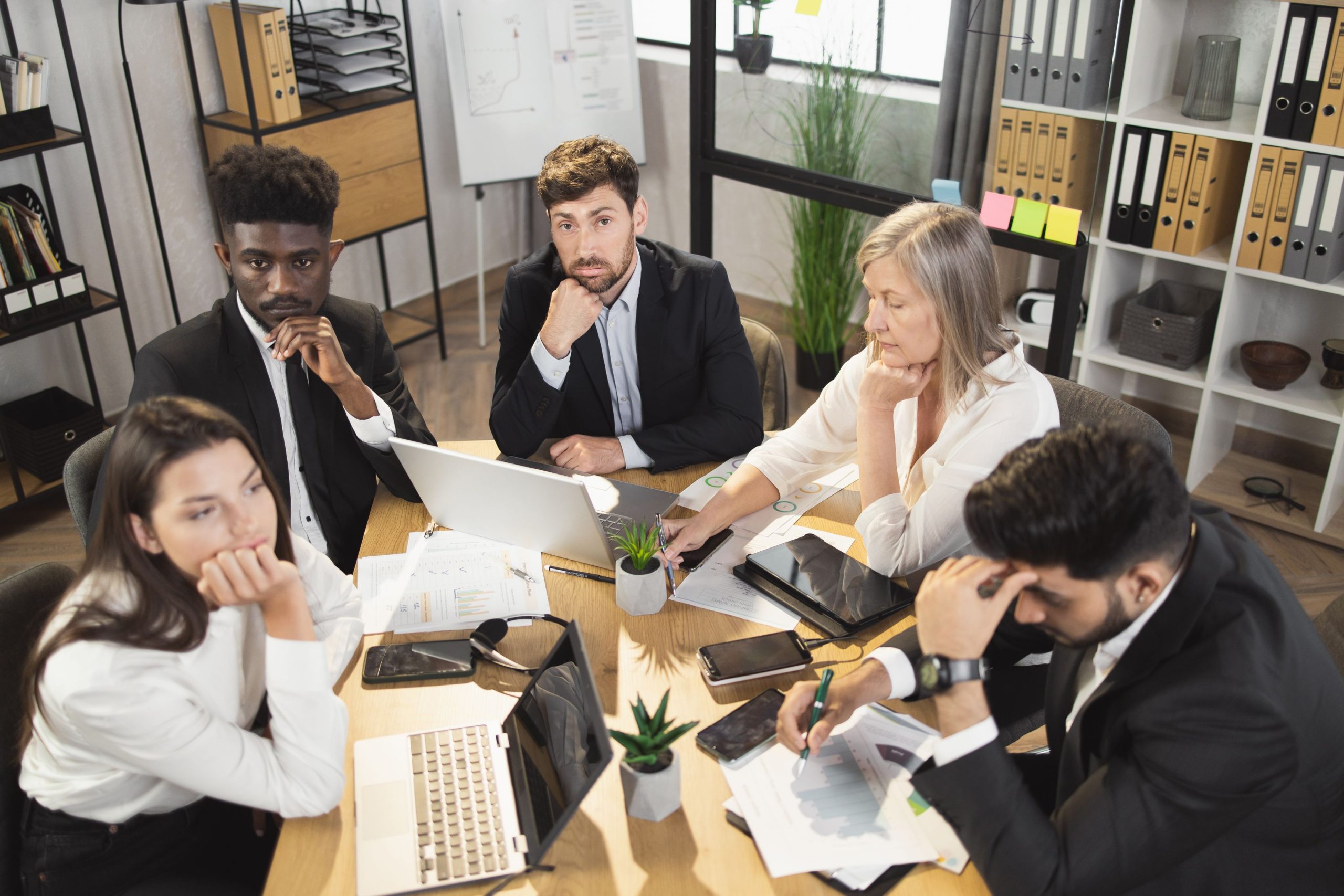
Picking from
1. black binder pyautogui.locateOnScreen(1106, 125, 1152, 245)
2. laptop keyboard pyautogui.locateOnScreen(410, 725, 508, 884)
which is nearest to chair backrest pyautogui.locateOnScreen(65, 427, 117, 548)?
laptop keyboard pyautogui.locateOnScreen(410, 725, 508, 884)

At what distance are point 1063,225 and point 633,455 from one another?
1546 mm

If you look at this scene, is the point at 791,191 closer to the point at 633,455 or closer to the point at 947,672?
the point at 633,455

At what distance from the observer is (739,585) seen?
1.84 m

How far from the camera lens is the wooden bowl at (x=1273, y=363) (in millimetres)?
3268

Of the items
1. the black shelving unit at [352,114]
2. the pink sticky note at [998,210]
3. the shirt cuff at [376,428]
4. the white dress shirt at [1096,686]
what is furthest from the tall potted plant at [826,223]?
the white dress shirt at [1096,686]

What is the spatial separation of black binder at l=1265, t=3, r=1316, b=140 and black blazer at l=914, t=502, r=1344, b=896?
6.94 feet

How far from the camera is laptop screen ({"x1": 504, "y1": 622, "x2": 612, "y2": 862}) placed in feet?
4.14

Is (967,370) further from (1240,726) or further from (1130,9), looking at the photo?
(1130,9)

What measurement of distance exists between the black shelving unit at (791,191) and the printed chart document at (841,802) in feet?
5.91

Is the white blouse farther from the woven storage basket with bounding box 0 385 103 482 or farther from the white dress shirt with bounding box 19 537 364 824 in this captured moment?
the woven storage basket with bounding box 0 385 103 482

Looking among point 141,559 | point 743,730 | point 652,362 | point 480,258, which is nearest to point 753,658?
point 743,730

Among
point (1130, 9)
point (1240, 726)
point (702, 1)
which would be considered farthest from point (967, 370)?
point (702, 1)

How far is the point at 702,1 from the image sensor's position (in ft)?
11.6

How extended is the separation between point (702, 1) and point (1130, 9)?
129 cm
